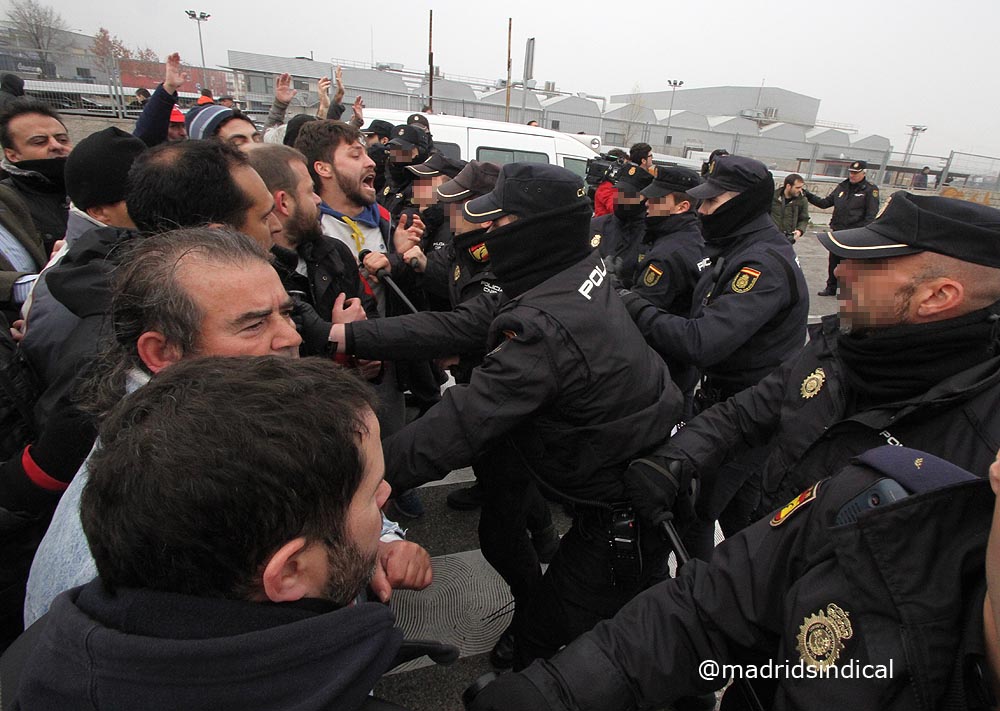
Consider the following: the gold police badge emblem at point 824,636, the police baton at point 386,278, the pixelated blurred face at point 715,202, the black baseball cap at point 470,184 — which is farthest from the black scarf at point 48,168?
the gold police badge emblem at point 824,636

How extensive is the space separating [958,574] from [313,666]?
107cm

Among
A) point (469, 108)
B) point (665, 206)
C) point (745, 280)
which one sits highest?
point (469, 108)

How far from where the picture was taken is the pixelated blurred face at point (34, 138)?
307cm

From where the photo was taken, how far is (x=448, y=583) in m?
2.86

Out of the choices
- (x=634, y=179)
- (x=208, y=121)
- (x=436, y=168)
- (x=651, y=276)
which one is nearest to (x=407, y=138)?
(x=436, y=168)

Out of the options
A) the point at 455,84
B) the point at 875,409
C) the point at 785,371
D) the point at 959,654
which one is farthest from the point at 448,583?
the point at 455,84

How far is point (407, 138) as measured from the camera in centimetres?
556

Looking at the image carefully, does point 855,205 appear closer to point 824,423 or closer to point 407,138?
point 407,138

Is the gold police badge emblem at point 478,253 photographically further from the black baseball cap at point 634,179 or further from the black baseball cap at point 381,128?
the black baseball cap at point 381,128

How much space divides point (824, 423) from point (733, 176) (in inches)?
64.4

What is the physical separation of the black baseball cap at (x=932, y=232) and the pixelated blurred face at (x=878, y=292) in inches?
1.4

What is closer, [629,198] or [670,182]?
[670,182]

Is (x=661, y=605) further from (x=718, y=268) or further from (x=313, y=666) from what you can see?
(x=718, y=268)

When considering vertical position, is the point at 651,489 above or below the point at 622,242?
below
